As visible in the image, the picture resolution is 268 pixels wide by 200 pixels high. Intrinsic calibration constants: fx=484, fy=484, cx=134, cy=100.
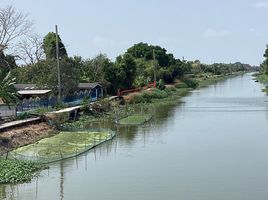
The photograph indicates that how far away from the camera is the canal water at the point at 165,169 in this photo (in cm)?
1923

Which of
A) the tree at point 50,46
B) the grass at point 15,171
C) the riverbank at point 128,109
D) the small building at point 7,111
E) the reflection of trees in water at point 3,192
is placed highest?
the tree at point 50,46

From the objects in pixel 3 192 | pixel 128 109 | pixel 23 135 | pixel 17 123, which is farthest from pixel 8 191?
pixel 128 109

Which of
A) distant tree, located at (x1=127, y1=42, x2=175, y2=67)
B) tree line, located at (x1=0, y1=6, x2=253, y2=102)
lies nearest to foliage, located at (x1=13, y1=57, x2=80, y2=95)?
tree line, located at (x1=0, y1=6, x2=253, y2=102)

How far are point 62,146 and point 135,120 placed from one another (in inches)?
548

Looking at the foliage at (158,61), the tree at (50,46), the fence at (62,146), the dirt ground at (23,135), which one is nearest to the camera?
the fence at (62,146)

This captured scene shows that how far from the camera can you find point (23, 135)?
30.2 metres

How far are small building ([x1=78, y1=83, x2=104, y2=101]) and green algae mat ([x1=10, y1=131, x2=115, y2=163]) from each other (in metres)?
19.4

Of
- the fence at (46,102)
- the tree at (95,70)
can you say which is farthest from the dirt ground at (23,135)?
the tree at (95,70)

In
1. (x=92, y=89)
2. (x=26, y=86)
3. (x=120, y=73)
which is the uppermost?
(x=120, y=73)

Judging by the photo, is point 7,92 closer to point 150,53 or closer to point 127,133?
point 127,133

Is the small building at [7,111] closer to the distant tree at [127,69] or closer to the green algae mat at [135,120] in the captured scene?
the green algae mat at [135,120]

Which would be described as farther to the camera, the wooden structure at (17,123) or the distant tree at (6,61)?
the distant tree at (6,61)

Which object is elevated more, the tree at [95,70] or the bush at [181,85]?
the tree at [95,70]

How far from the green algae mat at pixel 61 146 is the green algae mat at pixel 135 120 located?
21.9ft
